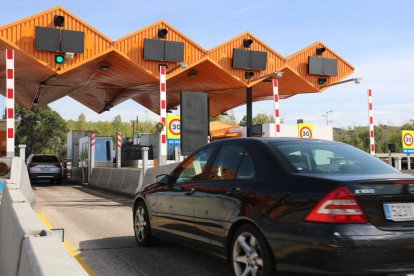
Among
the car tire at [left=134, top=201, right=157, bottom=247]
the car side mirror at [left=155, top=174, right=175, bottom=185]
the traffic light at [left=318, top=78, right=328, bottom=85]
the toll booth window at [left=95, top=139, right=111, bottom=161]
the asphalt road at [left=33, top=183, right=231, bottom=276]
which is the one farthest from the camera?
the toll booth window at [left=95, top=139, right=111, bottom=161]

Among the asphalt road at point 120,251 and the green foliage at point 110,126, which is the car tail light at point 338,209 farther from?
the green foliage at point 110,126

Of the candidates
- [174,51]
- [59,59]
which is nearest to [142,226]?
[59,59]

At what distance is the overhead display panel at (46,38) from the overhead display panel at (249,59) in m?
8.47

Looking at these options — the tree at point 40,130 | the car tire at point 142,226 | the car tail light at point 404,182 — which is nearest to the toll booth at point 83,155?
the car tire at point 142,226

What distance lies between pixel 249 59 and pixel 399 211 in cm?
1930

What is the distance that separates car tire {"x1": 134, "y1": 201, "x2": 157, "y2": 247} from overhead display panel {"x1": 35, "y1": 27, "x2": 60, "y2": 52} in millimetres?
12932

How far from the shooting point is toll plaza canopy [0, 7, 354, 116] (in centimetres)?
1833

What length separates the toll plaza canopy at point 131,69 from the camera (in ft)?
60.1

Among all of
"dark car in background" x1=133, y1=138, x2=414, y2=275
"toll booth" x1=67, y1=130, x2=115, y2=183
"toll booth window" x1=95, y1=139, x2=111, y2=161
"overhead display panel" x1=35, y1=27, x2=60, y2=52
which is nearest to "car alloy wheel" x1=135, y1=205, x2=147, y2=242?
"dark car in background" x1=133, y1=138, x2=414, y2=275

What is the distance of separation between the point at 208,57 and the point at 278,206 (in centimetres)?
1822

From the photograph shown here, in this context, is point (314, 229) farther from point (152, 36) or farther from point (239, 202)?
point (152, 36)

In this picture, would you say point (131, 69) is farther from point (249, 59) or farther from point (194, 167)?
point (194, 167)

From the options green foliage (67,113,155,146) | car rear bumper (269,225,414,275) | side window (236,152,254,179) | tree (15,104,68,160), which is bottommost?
car rear bumper (269,225,414,275)

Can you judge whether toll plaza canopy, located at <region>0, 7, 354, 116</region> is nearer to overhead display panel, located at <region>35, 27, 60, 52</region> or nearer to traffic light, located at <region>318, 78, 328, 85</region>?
traffic light, located at <region>318, 78, 328, 85</region>
